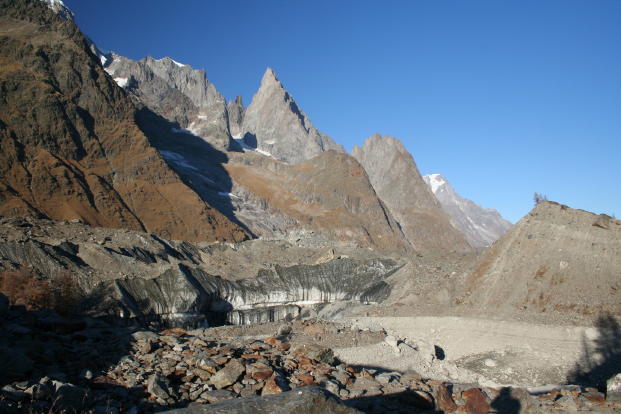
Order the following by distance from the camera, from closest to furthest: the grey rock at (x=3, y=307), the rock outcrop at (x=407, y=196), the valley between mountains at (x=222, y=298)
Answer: the valley between mountains at (x=222, y=298) < the grey rock at (x=3, y=307) < the rock outcrop at (x=407, y=196)

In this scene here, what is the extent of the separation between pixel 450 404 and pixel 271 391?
3969 millimetres

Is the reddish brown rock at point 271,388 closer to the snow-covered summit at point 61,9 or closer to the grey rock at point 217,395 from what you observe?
the grey rock at point 217,395

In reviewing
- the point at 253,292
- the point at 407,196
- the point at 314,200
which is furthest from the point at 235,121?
the point at 253,292

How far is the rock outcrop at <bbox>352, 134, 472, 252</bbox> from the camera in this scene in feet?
414

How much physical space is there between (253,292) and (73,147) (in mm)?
40464

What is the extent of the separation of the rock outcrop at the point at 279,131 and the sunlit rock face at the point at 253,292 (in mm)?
151038

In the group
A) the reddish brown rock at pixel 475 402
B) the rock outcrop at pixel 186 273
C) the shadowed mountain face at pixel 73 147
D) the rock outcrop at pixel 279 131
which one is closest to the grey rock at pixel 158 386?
the reddish brown rock at pixel 475 402

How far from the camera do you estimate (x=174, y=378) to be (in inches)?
330

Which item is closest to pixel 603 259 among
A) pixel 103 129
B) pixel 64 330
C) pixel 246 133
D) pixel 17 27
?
pixel 64 330

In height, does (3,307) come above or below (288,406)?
above

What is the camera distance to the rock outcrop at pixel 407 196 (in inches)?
4966

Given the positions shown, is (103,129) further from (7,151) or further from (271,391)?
(271,391)

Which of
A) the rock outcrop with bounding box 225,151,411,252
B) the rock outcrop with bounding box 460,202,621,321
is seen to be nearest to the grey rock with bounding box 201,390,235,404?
the rock outcrop with bounding box 460,202,621,321

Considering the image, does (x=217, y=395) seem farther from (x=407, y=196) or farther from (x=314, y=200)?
(x=407, y=196)
